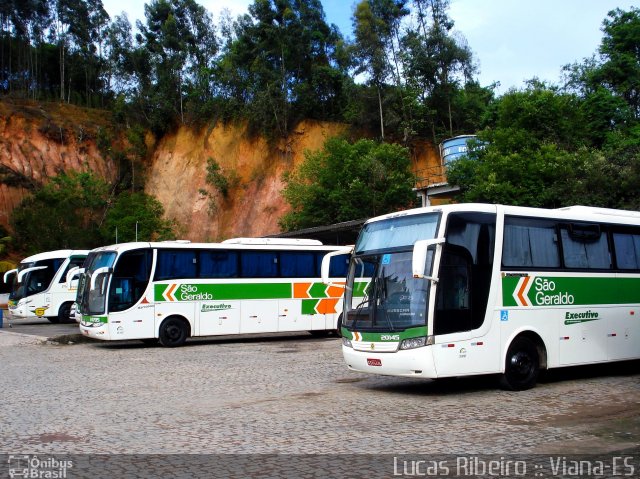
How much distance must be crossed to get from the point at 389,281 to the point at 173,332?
11.1 m

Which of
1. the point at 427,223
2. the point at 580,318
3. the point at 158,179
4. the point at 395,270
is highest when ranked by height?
the point at 158,179

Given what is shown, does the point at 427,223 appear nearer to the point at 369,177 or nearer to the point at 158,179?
the point at 369,177

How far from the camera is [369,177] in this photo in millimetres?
46094

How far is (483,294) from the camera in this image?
36.0 ft

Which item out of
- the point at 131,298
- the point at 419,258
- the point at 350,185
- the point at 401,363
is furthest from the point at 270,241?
the point at 350,185

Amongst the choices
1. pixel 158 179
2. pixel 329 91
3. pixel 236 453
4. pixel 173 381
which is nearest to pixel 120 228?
pixel 158 179

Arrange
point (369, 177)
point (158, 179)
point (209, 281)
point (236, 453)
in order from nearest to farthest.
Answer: point (236, 453), point (209, 281), point (369, 177), point (158, 179)

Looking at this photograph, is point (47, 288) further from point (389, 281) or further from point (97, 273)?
point (389, 281)

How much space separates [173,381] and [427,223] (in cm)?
558

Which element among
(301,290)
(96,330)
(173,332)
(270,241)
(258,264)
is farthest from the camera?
(301,290)

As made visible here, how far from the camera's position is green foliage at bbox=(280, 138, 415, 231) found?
45.5 metres

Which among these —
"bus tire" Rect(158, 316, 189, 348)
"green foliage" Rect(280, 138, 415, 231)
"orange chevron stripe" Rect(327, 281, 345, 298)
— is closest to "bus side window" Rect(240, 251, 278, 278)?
"orange chevron stripe" Rect(327, 281, 345, 298)

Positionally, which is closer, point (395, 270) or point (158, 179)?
point (395, 270)

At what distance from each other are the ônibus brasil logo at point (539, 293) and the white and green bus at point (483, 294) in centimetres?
2
